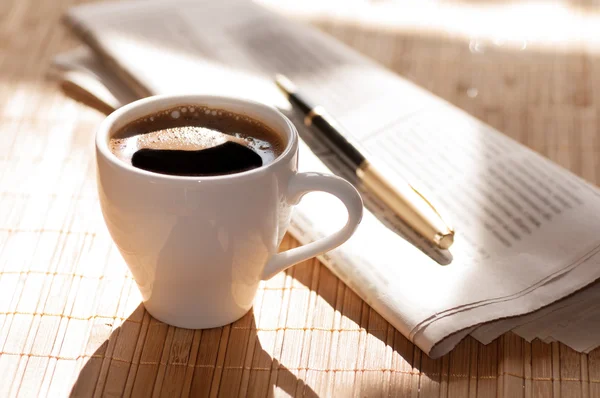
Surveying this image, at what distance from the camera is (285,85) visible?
92 centimetres

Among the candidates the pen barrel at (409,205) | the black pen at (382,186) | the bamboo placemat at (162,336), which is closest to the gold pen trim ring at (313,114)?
the black pen at (382,186)

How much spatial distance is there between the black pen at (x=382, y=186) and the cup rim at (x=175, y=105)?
0.17 meters

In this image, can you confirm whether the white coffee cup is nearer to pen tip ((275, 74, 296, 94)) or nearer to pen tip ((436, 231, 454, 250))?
pen tip ((436, 231, 454, 250))

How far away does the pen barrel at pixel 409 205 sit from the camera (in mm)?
724

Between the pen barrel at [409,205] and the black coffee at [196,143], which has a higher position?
the black coffee at [196,143]

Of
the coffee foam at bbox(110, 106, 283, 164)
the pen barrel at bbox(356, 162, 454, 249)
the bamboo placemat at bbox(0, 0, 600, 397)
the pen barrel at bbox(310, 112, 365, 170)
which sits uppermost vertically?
the coffee foam at bbox(110, 106, 283, 164)

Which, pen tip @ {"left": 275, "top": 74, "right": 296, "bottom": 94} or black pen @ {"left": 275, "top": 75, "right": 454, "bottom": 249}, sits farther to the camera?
pen tip @ {"left": 275, "top": 74, "right": 296, "bottom": 94}

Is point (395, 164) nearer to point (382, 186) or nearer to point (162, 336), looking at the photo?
point (382, 186)

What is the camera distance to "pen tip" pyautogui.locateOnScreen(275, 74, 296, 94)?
3.00 feet

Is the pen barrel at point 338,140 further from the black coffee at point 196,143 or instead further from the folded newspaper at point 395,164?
the black coffee at point 196,143

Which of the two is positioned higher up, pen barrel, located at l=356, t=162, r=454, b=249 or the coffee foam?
the coffee foam

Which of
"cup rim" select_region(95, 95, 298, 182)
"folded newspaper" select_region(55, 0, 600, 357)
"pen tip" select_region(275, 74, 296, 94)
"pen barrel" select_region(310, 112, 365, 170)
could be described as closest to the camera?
"cup rim" select_region(95, 95, 298, 182)

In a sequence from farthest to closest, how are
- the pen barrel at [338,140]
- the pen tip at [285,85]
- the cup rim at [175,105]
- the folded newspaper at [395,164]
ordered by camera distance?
1. the pen tip at [285,85]
2. the pen barrel at [338,140]
3. the folded newspaper at [395,164]
4. the cup rim at [175,105]

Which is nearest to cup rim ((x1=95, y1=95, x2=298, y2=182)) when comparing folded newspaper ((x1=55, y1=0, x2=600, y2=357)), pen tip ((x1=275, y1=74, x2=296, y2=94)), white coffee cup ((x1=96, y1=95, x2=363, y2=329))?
white coffee cup ((x1=96, y1=95, x2=363, y2=329))
